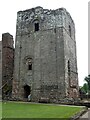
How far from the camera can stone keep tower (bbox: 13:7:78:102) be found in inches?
944

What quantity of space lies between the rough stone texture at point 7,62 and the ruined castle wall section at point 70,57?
7760 mm

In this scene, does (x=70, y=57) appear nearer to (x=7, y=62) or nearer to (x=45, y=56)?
(x=45, y=56)

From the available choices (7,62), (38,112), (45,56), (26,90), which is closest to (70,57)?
(45,56)

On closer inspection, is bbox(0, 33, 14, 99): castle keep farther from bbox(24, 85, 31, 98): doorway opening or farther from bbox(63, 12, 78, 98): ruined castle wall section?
bbox(63, 12, 78, 98): ruined castle wall section

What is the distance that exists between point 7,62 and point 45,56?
690 centimetres

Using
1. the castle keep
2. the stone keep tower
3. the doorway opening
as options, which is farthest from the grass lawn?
the castle keep

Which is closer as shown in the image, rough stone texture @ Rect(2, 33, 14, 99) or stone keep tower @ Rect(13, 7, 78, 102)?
stone keep tower @ Rect(13, 7, 78, 102)

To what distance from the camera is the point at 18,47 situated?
27.0 m

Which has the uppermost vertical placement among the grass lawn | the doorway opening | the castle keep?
the castle keep

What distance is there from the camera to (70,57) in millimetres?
26484

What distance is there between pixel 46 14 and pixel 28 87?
30.8 ft

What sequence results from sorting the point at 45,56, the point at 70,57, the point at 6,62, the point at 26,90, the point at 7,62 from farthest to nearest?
the point at 7,62 → the point at 6,62 → the point at 70,57 → the point at 26,90 → the point at 45,56

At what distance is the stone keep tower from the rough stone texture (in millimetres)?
1768

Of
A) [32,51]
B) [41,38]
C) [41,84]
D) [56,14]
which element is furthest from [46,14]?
[41,84]
